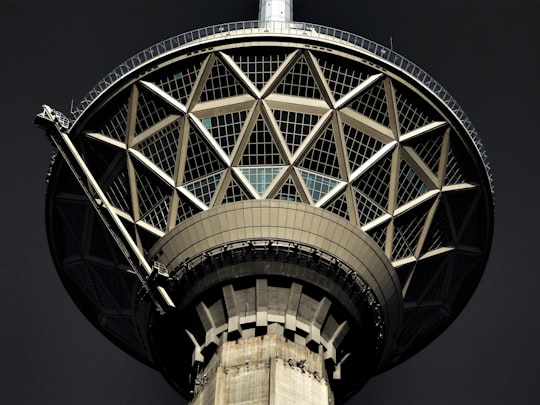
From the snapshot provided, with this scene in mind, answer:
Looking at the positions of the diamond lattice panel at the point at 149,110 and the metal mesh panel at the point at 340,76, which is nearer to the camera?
the diamond lattice panel at the point at 149,110

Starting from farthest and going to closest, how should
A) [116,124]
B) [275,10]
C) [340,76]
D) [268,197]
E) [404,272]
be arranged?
1. [275,10]
2. [404,272]
3. [340,76]
4. [116,124]
5. [268,197]

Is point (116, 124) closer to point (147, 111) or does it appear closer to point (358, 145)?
point (147, 111)

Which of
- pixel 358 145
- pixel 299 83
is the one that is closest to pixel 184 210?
pixel 299 83

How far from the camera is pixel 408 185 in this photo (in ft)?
292

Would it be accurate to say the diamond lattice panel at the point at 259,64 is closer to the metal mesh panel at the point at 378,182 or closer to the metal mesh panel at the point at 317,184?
the metal mesh panel at the point at 317,184

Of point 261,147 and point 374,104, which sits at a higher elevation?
point 374,104

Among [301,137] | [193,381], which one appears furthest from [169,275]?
[301,137]

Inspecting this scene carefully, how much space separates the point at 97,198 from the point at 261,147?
36.5 ft

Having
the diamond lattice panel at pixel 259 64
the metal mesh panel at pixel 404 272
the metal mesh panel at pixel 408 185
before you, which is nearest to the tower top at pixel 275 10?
the diamond lattice panel at pixel 259 64

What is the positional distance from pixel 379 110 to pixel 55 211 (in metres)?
22.8

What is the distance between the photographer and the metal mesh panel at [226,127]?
286ft

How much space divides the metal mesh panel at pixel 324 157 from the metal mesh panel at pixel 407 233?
546cm

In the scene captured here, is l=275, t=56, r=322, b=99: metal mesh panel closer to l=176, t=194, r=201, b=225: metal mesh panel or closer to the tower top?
l=176, t=194, r=201, b=225: metal mesh panel

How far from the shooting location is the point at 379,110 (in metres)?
88.9
